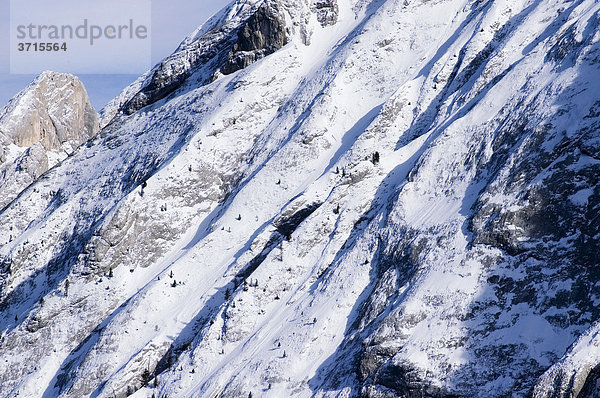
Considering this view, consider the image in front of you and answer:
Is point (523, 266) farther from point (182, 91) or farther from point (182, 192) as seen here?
point (182, 91)

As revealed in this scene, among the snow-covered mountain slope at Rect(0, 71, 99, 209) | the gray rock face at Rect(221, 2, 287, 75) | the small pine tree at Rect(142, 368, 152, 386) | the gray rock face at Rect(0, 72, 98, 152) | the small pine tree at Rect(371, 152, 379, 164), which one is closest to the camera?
the small pine tree at Rect(142, 368, 152, 386)

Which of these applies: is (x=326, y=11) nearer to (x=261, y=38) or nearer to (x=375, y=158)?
(x=261, y=38)

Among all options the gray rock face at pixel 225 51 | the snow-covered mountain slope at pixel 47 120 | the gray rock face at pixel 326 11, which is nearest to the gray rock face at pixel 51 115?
the snow-covered mountain slope at pixel 47 120

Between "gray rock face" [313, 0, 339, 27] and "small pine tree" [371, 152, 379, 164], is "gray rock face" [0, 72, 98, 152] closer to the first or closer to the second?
"gray rock face" [313, 0, 339, 27]

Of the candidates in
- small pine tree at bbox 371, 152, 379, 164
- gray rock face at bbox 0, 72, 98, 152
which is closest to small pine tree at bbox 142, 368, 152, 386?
small pine tree at bbox 371, 152, 379, 164

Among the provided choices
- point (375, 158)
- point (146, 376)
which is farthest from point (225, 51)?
point (146, 376)

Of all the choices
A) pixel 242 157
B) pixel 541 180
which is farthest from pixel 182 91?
pixel 541 180
